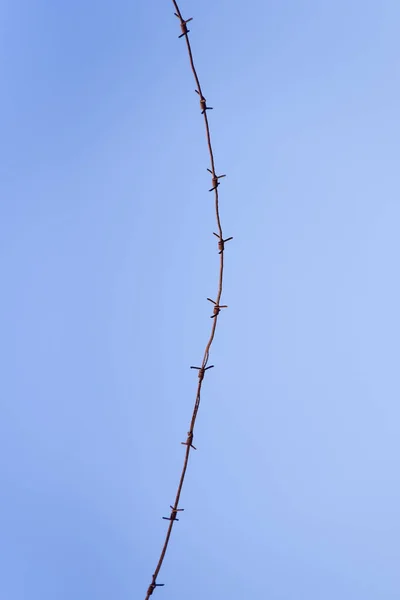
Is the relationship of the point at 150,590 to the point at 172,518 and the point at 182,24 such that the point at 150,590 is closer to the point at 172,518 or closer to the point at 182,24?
the point at 172,518

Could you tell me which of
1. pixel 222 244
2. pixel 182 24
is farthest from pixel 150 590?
pixel 182 24

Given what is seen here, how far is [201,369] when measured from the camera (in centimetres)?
111

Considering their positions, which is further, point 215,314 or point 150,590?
point 215,314

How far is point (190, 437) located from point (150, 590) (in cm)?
22

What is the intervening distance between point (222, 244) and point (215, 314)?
11 cm

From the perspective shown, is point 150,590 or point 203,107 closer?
point 150,590

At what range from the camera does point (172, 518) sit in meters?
1.07

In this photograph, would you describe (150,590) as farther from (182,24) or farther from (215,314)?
(182,24)

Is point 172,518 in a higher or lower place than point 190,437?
lower

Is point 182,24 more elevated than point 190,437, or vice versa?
point 182,24

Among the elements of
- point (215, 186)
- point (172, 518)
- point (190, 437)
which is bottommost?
point (172, 518)

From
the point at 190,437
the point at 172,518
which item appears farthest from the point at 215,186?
the point at 172,518

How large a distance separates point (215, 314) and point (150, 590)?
0.40 m

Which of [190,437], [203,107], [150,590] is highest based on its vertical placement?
[203,107]
